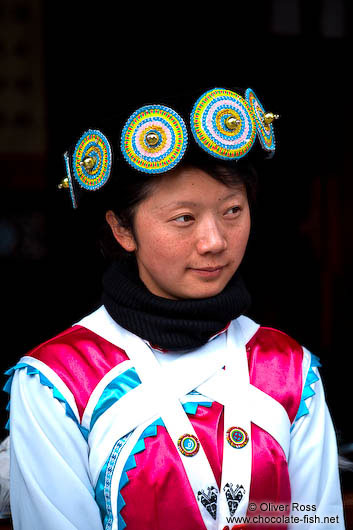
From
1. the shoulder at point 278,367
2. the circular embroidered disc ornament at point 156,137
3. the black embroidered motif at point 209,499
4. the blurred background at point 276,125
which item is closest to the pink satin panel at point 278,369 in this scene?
the shoulder at point 278,367

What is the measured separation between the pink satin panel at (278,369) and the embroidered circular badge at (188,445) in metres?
0.20

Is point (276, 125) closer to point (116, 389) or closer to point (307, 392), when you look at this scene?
point (307, 392)

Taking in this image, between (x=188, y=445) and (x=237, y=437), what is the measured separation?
110mm

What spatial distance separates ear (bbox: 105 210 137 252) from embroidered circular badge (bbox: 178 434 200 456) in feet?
Answer: 1.42

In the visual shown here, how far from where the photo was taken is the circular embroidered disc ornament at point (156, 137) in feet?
4.53

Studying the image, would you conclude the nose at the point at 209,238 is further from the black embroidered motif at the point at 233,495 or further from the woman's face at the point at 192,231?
the black embroidered motif at the point at 233,495

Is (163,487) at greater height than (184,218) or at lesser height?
lesser

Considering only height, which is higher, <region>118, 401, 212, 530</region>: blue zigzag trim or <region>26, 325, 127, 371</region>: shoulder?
<region>26, 325, 127, 371</region>: shoulder

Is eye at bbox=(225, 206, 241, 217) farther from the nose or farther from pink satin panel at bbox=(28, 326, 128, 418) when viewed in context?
pink satin panel at bbox=(28, 326, 128, 418)

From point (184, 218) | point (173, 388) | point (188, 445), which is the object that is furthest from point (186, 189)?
point (188, 445)

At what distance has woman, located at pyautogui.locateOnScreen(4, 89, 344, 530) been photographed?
139 cm

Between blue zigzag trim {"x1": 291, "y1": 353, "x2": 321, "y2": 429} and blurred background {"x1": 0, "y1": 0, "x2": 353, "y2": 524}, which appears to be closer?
blue zigzag trim {"x1": 291, "y1": 353, "x2": 321, "y2": 429}

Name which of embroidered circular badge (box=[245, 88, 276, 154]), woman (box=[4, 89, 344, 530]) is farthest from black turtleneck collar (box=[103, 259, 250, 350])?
embroidered circular badge (box=[245, 88, 276, 154])

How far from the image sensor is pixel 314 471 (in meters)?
1.50
